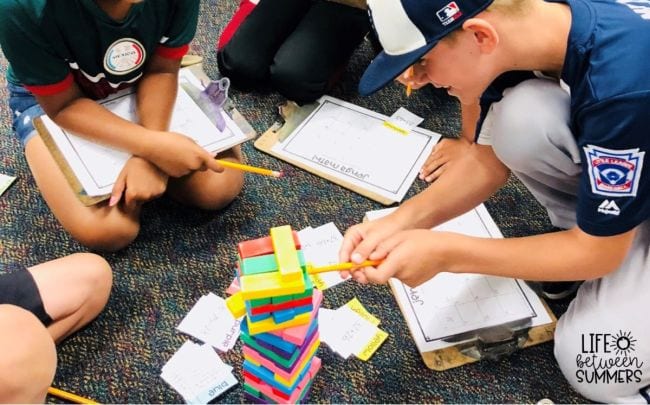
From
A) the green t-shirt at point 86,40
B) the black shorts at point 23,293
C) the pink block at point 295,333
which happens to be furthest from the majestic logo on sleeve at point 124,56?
the pink block at point 295,333

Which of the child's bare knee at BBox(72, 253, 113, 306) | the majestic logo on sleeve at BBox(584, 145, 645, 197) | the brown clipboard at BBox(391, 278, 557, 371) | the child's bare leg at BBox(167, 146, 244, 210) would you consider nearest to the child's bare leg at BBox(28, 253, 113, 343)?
the child's bare knee at BBox(72, 253, 113, 306)

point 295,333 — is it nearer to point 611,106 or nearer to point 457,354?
point 457,354

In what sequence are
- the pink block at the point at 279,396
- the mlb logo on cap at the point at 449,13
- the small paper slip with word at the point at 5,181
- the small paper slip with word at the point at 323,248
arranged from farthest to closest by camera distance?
the small paper slip with word at the point at 5,181
the small paper slip with word at the point at 323,248
the pink block at the point at 279,396
the mlb logo on cap at the point at 449,13

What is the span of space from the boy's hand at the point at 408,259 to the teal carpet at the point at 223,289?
0.25 metres

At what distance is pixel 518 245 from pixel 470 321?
0.23 meters

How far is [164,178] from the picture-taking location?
3.76ft

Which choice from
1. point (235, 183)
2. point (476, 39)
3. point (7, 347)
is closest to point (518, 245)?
point (476, 39)

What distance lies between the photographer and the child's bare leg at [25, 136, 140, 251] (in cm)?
112

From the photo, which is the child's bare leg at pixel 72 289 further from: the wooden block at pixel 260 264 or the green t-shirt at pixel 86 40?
the wooden block at pixel 260 264

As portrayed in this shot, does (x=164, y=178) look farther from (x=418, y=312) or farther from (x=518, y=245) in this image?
(x=518, y=245)

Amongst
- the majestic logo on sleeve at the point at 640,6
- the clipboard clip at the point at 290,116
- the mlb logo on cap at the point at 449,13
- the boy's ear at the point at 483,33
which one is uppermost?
the mlb logo on cap at the point at 449,13

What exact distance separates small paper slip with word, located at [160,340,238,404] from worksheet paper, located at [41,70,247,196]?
12.4 inches

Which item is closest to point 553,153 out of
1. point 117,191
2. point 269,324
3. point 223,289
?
point 269,324

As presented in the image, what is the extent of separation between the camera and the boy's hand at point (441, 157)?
132 cm
